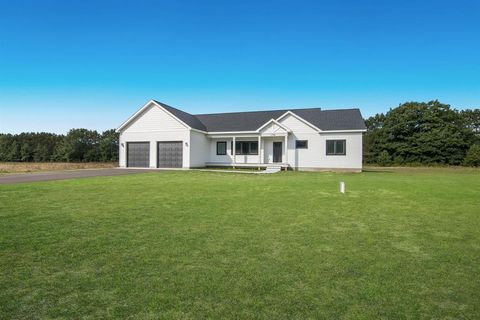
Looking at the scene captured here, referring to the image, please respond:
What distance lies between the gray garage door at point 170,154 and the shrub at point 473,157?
35.3m

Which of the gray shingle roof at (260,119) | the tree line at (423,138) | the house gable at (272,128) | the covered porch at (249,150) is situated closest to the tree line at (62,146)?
the gray shingle roof at (260,119)

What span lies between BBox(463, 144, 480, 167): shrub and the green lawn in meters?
35.4

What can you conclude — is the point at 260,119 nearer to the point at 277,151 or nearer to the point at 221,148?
the point at 277,151

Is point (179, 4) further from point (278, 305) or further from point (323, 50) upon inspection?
point (278, 305)

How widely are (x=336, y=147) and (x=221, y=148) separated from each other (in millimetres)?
10790

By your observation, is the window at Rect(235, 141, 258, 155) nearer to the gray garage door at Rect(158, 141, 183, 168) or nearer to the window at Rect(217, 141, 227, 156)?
the window at Rect(217, 141, 227, 156)

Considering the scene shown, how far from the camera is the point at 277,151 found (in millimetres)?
25734

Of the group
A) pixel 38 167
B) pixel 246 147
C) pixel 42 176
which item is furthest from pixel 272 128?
pixel 38 167

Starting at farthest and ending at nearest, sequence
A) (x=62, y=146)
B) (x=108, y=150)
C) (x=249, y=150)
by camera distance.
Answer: (x=62, y=146) < (x=108, y=150) < (x=249, y=150)

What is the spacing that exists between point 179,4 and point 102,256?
15822 millimetres

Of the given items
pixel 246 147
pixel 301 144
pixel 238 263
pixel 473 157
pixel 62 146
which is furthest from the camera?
pixel 62 146

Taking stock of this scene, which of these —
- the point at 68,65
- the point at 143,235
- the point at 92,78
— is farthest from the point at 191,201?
the point at 92,78

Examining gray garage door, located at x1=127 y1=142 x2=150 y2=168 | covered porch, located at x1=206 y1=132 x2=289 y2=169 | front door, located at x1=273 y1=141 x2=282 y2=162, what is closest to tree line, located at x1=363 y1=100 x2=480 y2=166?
front door, located at x1=273 y1=141 x2=282 y2=162

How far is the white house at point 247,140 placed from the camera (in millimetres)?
23547
